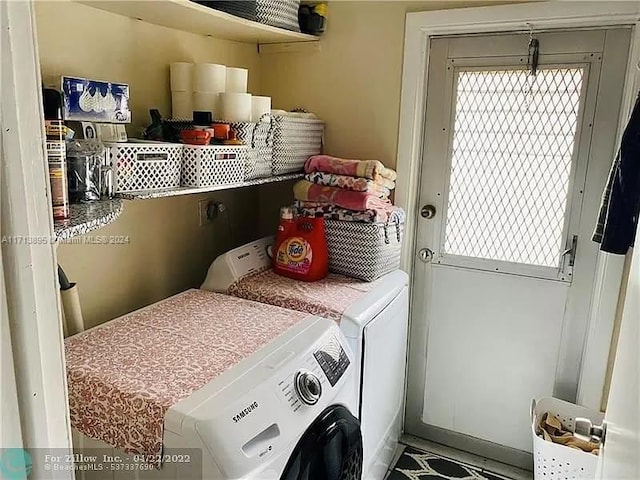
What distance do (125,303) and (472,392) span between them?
62.5 inches

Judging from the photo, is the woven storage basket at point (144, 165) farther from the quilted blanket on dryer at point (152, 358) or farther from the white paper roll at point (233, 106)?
the quilted blanket on dryer at point (152, 358)

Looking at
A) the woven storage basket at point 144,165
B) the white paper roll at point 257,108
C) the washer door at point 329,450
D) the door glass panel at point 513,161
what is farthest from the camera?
the door glass panel at point 513,161

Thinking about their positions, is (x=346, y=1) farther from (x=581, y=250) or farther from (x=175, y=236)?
(x=581, y=250)

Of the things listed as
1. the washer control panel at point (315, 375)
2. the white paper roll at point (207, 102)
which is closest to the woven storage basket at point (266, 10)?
the white paper roll at point (207, 102)

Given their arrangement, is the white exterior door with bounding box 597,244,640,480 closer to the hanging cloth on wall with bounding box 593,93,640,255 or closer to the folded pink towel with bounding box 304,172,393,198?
the hanging cloth on wall with bounding box 593,93,640,255

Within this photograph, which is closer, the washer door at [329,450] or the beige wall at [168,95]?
the washer door at [329,450]

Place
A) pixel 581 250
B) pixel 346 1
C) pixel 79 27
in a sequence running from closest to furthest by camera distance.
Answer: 1. pixel 79 27
2. pixel 581 250
3. pixel 346 1

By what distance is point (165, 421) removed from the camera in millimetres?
1130

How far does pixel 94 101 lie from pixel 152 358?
0.77 m

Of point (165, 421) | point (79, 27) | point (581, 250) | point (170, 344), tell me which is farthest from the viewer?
point (581, 250)

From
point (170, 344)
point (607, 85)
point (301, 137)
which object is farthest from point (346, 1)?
point (170, 344)

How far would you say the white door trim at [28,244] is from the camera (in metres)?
0.56

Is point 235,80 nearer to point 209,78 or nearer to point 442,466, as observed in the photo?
point 209,78

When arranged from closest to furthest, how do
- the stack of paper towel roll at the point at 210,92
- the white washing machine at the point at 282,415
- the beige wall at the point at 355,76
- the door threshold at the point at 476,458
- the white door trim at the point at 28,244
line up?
the white door trim at the point at 28,244 → the white washing machine at the point at 282,415 → the stack of paper towel roll at the point at 210,92 → the beige wall at the point at 355,76 → the door threshold at the point at 476,458
